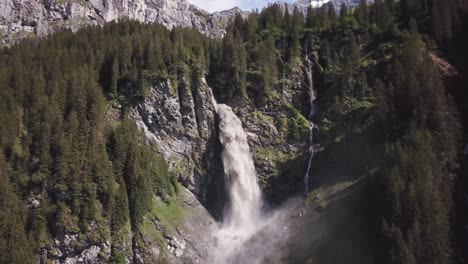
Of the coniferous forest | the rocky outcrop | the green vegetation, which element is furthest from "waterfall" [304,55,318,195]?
the green vegetation

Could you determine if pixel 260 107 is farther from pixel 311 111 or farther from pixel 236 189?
pixel 236 189

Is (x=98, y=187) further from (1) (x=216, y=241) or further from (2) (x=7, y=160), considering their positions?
(1) (x=216, y=241)

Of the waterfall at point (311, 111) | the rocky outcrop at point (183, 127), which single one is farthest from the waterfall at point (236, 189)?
the waterfall at point (311, 111)

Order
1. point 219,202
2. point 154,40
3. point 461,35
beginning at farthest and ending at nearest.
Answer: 1. point 154,40
2. point 461,35
3. point 219,202

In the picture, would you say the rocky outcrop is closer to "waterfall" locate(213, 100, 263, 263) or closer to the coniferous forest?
the coniferous forest

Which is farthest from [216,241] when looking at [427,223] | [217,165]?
[427,223]

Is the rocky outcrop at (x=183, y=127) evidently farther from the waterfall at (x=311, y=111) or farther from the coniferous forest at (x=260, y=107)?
the waterfall at (x=311, y=111)

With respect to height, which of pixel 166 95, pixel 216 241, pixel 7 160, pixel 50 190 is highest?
pixel 166 95
